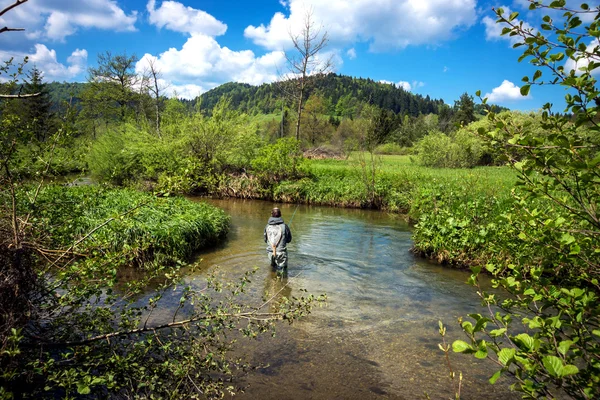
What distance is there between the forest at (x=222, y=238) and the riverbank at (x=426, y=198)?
3.4 inches

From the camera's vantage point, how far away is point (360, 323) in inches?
302

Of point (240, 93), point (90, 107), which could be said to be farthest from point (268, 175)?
point (240, 93)

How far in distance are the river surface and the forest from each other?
0.35m

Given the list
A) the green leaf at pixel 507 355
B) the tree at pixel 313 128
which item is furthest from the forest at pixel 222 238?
the tree at pixel 313 128

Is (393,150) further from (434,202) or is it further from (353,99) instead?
(353,99)

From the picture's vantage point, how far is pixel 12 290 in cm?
328

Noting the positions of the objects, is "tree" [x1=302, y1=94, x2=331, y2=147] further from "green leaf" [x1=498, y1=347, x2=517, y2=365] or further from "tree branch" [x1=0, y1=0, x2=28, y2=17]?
"green leaf" [x1=498, y1=347, x2=517, y2=365]

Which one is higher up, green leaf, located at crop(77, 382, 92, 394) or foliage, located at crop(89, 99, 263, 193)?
foliage, located at crop(89, 99, 263, 193)

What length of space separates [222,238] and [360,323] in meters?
7.48

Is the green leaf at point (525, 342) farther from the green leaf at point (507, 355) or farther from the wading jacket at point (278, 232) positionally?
the wading jacket at point (278, 232)

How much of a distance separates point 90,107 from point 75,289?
46061 millimetres

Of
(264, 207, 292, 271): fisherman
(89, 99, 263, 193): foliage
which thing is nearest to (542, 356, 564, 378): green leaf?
(264, 207, 292, 271): fisherman

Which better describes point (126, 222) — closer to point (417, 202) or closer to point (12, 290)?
point (12, 290)

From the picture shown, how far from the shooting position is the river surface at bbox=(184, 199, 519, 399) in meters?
5.66
